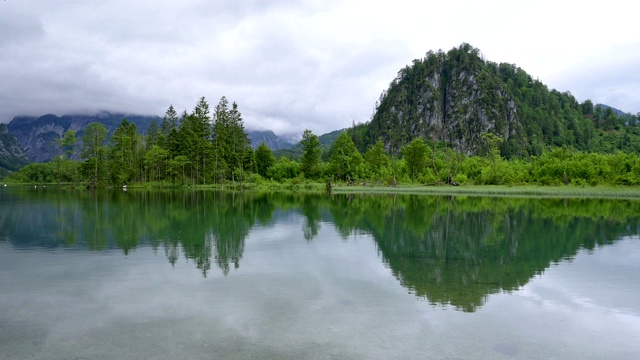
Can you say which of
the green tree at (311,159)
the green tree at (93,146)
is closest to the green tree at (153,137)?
the green tree at (93,146)

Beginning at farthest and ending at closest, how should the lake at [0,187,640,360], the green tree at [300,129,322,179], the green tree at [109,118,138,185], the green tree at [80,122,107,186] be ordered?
the green tree at [300,129,322,179] < the green tree at [80,122,107,186] < the green tree at [109,118,138,185] < the lake at [0,187,640,360]

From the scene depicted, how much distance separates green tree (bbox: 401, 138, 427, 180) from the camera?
3406 inches

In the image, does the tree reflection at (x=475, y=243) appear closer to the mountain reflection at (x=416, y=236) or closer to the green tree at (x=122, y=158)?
the mountain reflection at (x=416, y=236)

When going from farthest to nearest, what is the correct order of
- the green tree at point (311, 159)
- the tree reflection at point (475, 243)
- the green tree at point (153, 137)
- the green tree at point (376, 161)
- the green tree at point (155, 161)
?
1. the green tree at point (153, 137)
2. the green tree at point (311, 159)
3. the green tree at point (376, 161)
4. the green tree at point (155, 161)
5. the tree reflection at point (475, 243)

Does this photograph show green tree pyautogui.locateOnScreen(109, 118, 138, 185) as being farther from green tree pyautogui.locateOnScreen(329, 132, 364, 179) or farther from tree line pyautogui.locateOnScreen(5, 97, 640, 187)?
green tree pyautogui.locateOnScreen(329, 132, 364, 179)

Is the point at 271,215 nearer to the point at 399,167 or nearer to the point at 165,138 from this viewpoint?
the point at 399,167

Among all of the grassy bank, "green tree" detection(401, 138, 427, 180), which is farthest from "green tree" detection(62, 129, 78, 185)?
"green tree" detection(401, 138, 427, 180)

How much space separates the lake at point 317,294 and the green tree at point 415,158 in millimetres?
64644

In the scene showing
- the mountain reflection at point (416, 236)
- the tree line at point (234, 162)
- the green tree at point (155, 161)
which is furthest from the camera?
the green tree at point (155, 161)

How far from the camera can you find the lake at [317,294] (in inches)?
304

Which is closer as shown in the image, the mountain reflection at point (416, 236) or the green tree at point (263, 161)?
the mountain reflection at point (416, 236)

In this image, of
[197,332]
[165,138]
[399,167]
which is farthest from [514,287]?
[165,138]

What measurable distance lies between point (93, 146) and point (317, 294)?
316ft

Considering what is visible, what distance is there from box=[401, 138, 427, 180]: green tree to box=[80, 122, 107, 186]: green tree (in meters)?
65.8
